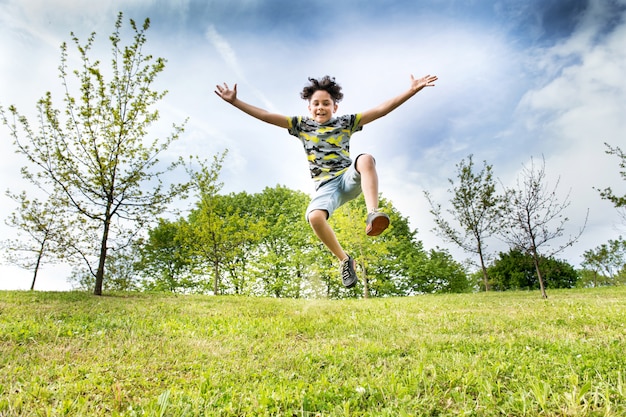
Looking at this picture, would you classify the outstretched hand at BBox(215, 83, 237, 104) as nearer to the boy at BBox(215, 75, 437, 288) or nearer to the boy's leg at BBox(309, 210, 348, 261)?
the boy at BBox(215, 75, 437, 288)

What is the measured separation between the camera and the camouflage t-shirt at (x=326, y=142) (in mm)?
4707

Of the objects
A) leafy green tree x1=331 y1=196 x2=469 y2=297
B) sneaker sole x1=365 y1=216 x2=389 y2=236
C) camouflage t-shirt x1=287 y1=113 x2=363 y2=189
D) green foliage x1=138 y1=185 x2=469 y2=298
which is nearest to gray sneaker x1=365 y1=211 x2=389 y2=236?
sneaker sole x1=365 y1=216 x2=389 y2=236

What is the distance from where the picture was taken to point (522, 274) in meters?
26.9

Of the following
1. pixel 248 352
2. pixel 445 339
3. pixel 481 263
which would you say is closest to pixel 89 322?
pixel 248 352

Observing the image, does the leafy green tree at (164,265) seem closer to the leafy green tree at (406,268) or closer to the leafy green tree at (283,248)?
the leafy green tree at (283,248)

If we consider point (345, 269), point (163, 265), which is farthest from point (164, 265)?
point (345, 269)

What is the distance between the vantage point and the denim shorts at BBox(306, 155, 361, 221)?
14.2 ft

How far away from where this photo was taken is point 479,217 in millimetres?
19516

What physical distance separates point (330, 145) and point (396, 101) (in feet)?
3.50

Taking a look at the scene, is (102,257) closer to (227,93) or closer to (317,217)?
(227,93)

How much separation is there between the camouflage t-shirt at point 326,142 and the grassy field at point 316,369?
2.07 metres

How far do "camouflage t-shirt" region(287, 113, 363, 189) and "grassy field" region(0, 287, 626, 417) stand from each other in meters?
2.07

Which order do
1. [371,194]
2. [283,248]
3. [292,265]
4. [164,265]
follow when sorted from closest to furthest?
[371,194]
[292,265]
[283,248]
[164,265]

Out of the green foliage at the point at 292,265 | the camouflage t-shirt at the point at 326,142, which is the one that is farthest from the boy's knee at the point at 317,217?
the green foliage at the point at 292,265
